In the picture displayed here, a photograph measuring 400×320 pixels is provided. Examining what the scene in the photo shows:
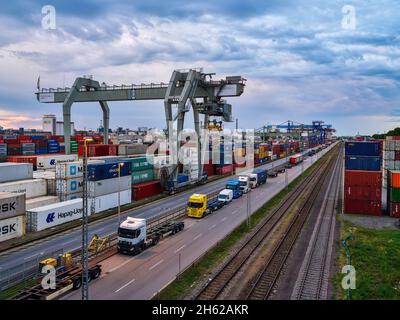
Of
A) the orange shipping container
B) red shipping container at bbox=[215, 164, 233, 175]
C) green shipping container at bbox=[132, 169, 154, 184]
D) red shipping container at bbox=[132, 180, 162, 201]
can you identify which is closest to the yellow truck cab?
red shipping container at bbox=[132, 180, 162, 201]

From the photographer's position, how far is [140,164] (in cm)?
4875

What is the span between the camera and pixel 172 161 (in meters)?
50.4

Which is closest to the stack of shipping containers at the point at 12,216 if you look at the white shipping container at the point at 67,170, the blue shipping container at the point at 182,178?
the white shipping container at the point at 67,170

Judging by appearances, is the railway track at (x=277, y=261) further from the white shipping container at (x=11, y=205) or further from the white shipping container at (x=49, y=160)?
the white shipping container at (x=49, y=160)

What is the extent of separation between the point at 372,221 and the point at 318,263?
625 inches

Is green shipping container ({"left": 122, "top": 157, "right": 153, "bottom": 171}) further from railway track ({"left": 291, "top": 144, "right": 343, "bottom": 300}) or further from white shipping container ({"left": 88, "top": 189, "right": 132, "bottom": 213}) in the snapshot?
railway track ({"left": 291, "top": 144, "right": 343, "bottom": 300})

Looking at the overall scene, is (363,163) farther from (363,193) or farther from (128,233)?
(128,233)

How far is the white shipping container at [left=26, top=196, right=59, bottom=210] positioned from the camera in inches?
1316

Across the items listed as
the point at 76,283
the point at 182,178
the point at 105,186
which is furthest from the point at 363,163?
the point at 76,283

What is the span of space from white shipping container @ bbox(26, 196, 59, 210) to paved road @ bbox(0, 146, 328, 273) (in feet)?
17.7

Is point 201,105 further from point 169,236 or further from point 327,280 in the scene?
point 327,280

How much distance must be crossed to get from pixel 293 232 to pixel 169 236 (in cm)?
1160
